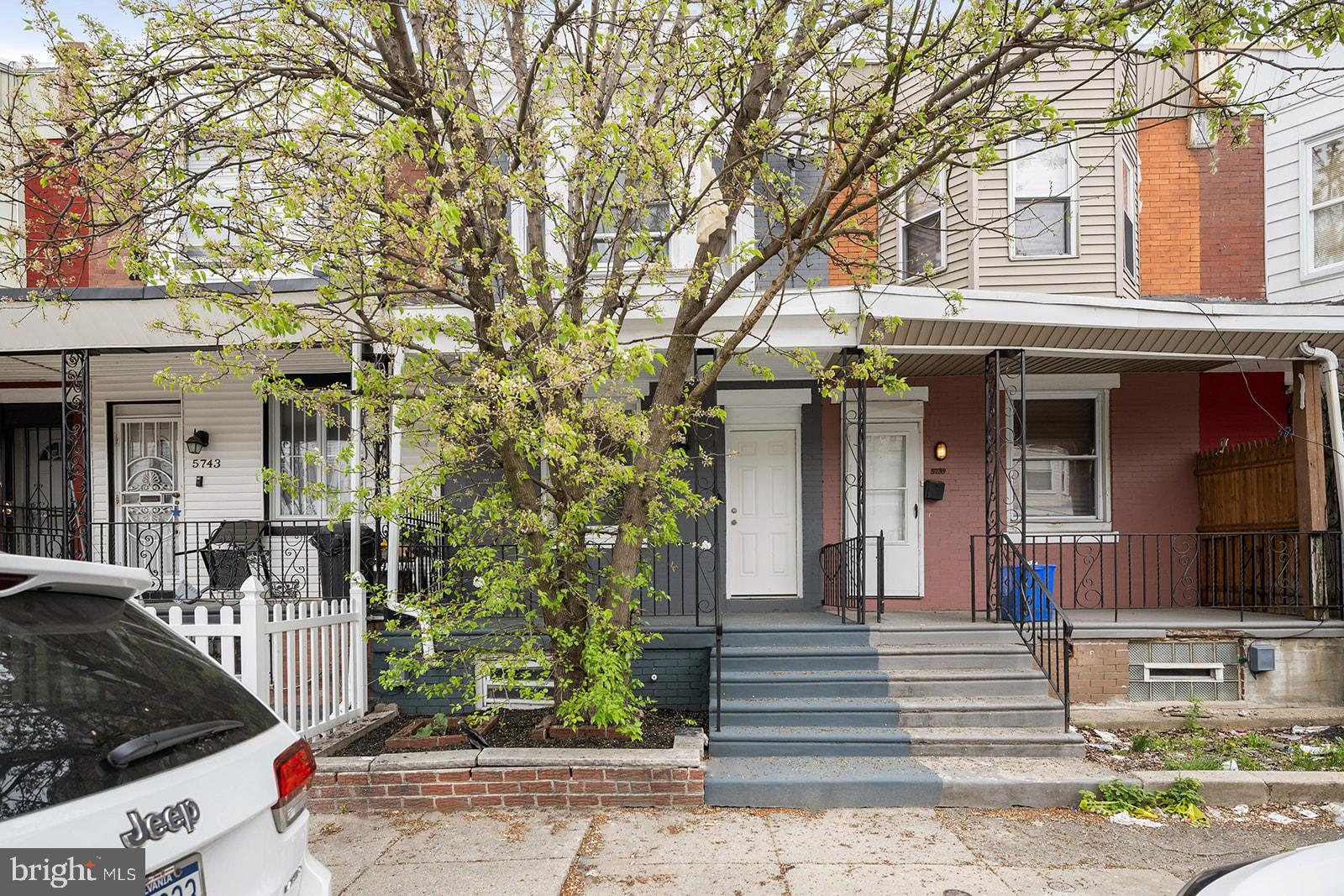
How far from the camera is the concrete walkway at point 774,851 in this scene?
176 inches

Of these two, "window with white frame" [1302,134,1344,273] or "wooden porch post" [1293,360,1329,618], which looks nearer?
"wooden porch post" [1293,360,1329,618]

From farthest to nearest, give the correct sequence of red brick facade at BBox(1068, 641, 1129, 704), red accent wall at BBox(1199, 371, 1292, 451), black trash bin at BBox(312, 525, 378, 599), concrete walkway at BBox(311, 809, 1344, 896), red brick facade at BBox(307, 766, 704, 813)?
1. red accent wall at BBox(1199, 371, 1292, 451)
2. black trash bin at BBox(312, 525, 378, 599)
3. red brick facade at BBox(1068, 641, 1129, 704)
4. red brick facade at BBox(307, 766, 704, 813)
5. concrete walkway at BBox(311, 809, 1344, 896)

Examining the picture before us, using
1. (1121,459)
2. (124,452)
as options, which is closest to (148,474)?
(124,452)

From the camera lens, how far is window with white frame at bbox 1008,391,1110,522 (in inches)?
396

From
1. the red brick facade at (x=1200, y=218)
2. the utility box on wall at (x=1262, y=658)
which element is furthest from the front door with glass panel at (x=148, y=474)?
the red brick facade at (x=1200, y=218)

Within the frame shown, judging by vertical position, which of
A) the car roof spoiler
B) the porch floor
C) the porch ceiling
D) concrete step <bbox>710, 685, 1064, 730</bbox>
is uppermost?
the porch ceiling

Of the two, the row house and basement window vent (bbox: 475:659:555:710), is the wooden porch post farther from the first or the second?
basement window vent (bbox: 475:659:555:710)

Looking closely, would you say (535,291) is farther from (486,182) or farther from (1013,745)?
(1013,745)

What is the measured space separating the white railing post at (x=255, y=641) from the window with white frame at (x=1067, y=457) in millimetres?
8143

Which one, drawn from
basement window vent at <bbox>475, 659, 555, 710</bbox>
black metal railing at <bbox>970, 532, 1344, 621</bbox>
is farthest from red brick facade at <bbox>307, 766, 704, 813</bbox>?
black metal railing at <bbox>970, 532, 1344, 621</bbox>

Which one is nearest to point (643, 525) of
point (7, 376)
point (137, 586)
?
point (137, 586)

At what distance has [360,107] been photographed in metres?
7.07

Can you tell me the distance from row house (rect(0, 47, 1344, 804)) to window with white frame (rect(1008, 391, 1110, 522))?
3 cm

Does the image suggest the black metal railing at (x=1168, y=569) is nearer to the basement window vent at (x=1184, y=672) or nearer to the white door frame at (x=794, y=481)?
the basement window vent at (x=1184, y=672)
